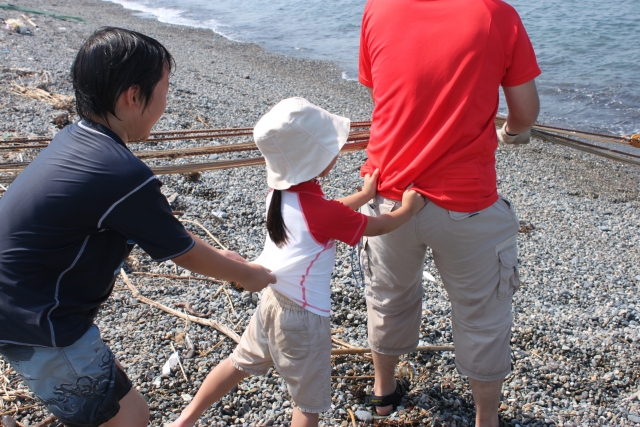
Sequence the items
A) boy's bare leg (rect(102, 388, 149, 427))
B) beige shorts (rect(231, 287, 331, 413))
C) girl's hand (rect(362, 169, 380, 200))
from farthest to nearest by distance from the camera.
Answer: girl's hand (rect(362, 169, 380, 200)) → beige shorts (rect(231, 287, 331, 413)) → boy's bare leg (rect(102, 388, 149, 427))

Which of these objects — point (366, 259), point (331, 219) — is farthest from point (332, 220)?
point (366, 259)

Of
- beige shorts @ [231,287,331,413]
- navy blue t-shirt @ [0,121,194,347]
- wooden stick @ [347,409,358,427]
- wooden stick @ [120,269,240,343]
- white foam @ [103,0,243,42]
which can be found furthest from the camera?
white foam @ [103,0,243,42]

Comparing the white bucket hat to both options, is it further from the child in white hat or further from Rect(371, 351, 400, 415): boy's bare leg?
Rect(371, 351, 400, 415): boy's bare leg

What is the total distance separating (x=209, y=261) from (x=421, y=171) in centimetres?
97

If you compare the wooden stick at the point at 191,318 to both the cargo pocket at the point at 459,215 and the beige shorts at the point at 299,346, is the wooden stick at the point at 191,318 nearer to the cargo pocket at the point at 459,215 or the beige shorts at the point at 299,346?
the beige shorts at the point at 299,346

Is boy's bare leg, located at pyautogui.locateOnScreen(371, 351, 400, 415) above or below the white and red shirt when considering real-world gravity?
below

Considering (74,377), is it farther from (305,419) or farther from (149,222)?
(305,419)

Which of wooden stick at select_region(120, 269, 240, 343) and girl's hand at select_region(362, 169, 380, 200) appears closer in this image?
girl's hand at select_region(362, 169, 380, 200)

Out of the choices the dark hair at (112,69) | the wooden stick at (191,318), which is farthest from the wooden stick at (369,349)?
the dark hair at (112,69)

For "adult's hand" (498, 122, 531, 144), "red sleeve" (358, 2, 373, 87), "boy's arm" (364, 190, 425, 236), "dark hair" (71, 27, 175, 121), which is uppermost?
"dark hair" (71, 27, 175, 121)

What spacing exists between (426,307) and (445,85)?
84.3 inches

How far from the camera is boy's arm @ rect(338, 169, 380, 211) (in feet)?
8.32

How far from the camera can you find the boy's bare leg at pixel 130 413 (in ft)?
7.02

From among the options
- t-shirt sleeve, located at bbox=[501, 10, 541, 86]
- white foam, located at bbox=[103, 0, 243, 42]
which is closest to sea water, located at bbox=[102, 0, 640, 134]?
white foam, located at bbox=[103, 0, 243, 42]
